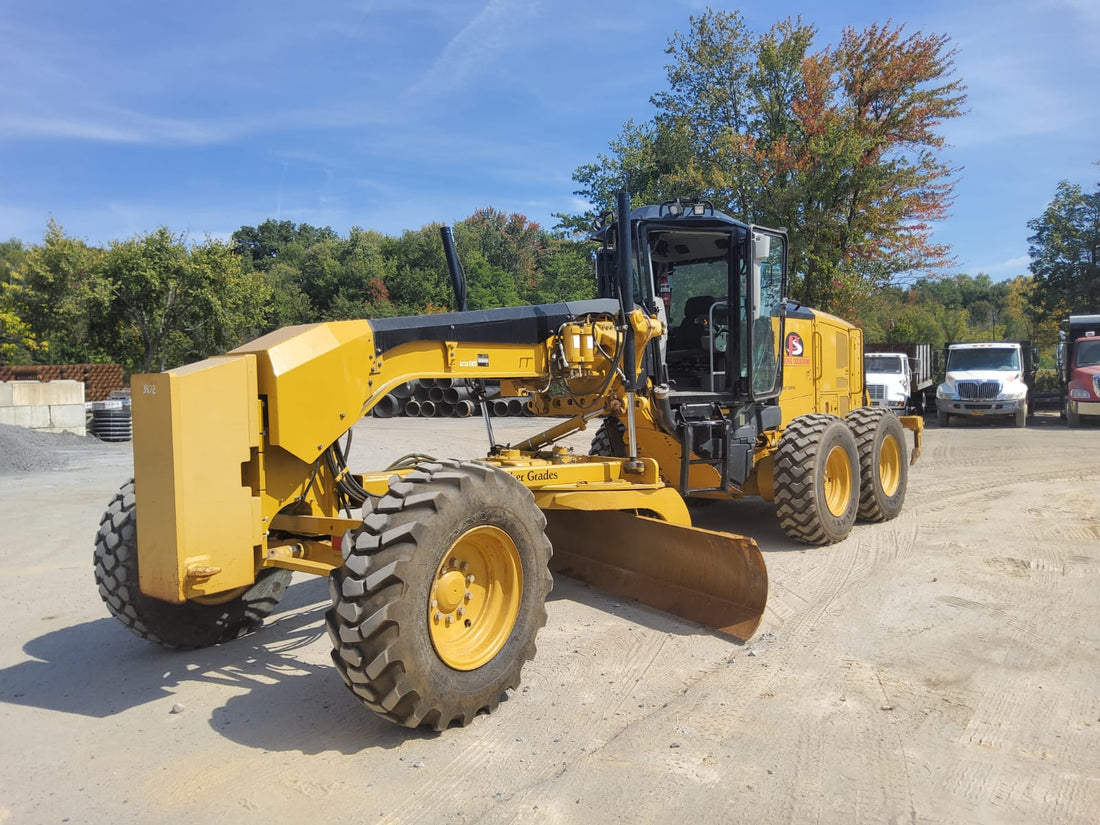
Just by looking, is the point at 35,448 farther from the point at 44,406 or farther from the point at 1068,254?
the point at 1068,254

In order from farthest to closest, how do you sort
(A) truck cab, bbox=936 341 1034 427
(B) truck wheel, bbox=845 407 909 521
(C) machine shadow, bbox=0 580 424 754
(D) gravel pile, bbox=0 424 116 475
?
(A) truck cab, bbox=936 341 1034 427 → (D) gravel pile, bbox=0 424 116 475 → (B) truck wheel, bbox=845 407 909 521 → (C) machine shadow, bbox=0 580 424 754

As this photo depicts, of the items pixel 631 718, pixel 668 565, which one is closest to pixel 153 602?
pixel 631 718

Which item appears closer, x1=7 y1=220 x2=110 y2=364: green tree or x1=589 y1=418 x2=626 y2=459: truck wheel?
x1=589 y1=418 x2=626 y2=459: truck wheel

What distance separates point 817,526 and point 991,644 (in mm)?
2319

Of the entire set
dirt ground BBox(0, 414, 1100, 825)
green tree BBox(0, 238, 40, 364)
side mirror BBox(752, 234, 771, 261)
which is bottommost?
dirt ground BBox(0, 414, 1100, 825)

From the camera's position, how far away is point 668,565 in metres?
5.66

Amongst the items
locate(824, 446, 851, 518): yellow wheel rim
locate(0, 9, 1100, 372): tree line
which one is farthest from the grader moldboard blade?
locate(0, 9, 1100, 372): tree line

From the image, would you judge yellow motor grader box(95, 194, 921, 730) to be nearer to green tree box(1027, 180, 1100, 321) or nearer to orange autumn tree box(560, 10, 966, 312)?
orange autumn tree box(560, 10, 966, 312)

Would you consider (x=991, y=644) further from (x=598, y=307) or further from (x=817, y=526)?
(x=598, y=307)

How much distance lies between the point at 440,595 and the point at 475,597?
31 centimetres

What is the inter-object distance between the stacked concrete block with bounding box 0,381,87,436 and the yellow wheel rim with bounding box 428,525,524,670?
57.9ft

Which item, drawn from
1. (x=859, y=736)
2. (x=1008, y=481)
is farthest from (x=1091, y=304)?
(x=859, y=736)

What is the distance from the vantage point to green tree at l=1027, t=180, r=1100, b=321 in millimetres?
33625

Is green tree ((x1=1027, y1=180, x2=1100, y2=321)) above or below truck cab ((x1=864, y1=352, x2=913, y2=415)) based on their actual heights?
above
